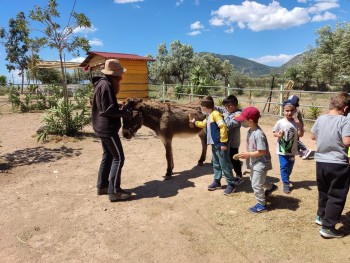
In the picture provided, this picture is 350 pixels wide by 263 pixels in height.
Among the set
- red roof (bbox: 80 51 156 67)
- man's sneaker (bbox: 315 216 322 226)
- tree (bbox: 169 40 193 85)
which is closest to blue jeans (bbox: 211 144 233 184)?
man's sneaker (bbox: 315 216 322 226)

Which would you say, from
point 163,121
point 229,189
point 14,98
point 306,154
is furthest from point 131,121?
point 14,98

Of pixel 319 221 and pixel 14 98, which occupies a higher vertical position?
pixel 14 98

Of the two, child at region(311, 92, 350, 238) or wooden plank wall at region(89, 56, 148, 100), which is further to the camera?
wooden plank wall at region(89, 56, 148, 100)

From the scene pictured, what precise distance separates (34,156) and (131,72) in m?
12.4

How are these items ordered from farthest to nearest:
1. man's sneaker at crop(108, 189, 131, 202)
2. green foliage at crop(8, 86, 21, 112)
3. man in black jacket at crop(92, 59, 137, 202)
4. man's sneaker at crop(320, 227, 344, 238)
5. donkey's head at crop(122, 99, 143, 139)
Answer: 1. green foliage at crop(8, 86, 21, 112)
2. donkey's head at crop(122, 99, 143, 139)
3. man's sneaker at crop(108, 189, 131, 202)
4. man in black jacket at crop(92, 59, 137, 202)
5. man's sneaker at crop(320, 227, 344, 238)

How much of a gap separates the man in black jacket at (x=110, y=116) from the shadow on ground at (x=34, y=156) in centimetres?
280

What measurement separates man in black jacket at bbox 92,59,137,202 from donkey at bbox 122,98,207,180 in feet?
1.46

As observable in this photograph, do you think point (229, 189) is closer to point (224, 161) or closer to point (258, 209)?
point (224, 161)

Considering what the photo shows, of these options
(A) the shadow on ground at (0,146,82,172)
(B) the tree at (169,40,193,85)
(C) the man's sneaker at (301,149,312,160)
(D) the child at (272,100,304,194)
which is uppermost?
(B) the tree at (169,40,193,85)

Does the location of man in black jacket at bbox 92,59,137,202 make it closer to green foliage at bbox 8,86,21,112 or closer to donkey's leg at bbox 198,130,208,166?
donkey's leg at bbox 198,130,208,166

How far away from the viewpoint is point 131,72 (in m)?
18.5

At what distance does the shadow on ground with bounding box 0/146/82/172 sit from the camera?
633 centimetres

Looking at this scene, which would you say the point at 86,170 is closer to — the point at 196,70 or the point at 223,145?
the point at 223,145

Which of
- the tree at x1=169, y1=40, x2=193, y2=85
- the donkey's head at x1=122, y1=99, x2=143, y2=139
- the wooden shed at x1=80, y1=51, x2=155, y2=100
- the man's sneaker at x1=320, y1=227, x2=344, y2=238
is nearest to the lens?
the man's sneaker at x1=320, y1=227, x2=344, y2=238
